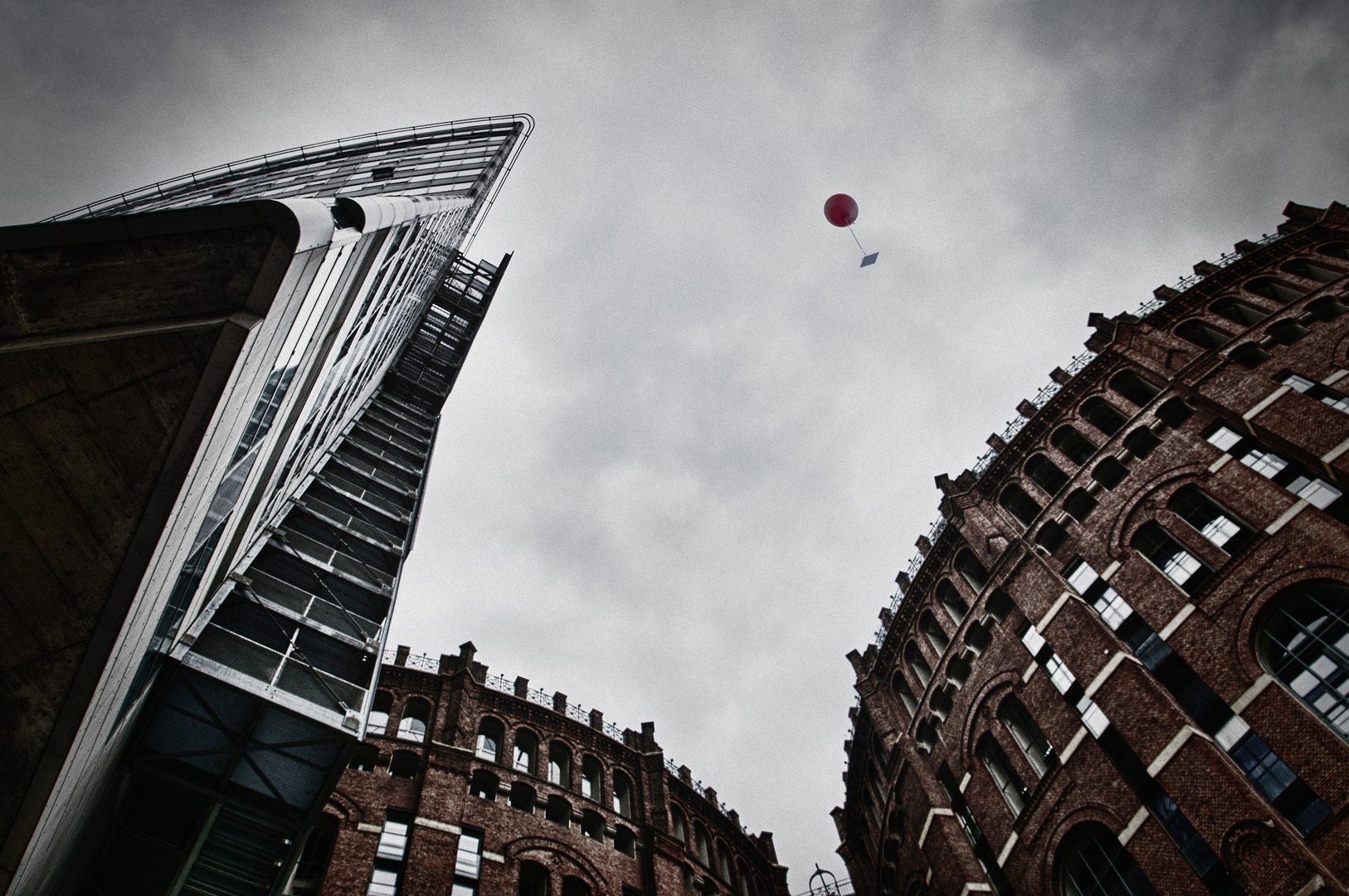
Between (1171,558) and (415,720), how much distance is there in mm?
23909

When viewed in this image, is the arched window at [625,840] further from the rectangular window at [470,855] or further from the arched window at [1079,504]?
the arched window at [1079,504]

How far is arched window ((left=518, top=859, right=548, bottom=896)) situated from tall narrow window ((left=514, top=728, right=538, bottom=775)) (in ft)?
12.9

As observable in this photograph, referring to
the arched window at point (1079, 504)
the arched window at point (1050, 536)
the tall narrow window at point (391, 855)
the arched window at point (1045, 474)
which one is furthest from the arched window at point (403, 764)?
the arched window at point (1045, 474)

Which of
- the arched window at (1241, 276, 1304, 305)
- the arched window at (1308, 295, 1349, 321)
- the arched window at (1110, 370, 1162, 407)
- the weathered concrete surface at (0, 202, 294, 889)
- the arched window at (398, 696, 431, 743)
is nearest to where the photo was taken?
the weathered concrete surface at (0, 202, 294, 889)

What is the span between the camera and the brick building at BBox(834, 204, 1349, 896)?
52.2 ft

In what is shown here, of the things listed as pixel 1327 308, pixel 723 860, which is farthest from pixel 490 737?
pixel 1327 308

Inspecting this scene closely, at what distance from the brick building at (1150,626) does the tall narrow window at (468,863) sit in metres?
14.7

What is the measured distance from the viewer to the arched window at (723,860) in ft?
93.8

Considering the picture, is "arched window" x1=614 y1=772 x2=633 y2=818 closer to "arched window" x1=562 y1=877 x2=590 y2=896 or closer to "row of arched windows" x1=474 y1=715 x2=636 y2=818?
"row of arched windows" x1=474 y1=715 x2=636 y2=818

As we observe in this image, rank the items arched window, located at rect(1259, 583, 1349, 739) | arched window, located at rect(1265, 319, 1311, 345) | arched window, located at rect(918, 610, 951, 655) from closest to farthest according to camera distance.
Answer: arched window, located at rect(1259, 583, 1349, 739)
arched window, located at rect(1265, 319, 1311, 345)
arched window, located at rect(918, 610, 951, 655)

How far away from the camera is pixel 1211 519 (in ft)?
66.8

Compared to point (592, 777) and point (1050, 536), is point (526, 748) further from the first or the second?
point (1050, 536)

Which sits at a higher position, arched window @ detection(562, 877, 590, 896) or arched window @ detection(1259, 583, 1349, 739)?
arched window @ detection(562, 877, 590, 896)

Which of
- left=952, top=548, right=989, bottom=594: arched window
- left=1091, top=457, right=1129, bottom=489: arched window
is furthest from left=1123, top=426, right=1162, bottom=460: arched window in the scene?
left=952, top=548, right=989, bottom=594: arched window
